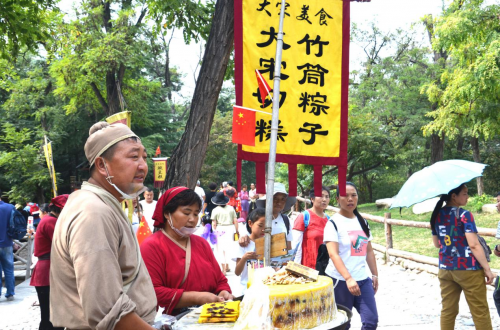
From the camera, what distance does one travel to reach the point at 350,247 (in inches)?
178

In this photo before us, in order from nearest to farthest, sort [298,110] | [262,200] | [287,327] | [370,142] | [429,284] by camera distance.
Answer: [287,327], [298,110], [262,200], [429,284], [370,142]

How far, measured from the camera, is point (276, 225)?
17.2 ft

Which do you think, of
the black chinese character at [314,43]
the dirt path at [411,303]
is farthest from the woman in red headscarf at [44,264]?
the dirt path at [411,303]

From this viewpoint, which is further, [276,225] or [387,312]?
[387,312]

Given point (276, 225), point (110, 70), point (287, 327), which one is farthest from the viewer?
point (110, 70)

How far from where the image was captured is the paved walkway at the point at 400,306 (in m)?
6.44

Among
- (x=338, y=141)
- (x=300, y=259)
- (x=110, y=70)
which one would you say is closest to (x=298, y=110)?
(x=338, y=141)

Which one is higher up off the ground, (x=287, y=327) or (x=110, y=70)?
(x=110, y=70)

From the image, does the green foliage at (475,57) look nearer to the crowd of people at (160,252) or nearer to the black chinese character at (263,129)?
the crowd of people at (160,252)

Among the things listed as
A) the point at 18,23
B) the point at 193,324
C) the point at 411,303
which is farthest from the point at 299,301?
the point at 18,23

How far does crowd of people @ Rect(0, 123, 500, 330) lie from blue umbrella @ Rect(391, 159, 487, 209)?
0.39 feet

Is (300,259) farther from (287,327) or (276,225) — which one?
(287,327)

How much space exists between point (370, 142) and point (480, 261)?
1587 centimetres

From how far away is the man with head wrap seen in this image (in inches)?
68.1
